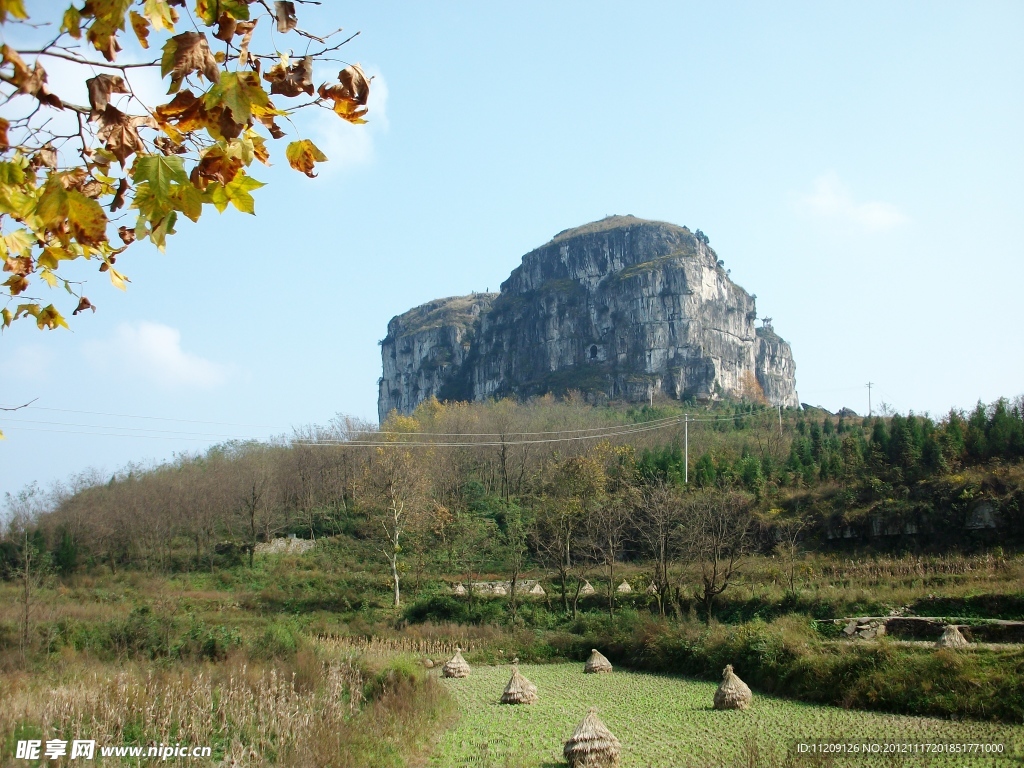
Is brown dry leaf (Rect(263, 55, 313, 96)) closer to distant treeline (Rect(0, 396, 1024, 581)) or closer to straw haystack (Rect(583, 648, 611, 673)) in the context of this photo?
straw haystack (Rect(583, 648, 611, 673))

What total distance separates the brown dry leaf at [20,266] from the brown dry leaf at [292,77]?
1.14 metres

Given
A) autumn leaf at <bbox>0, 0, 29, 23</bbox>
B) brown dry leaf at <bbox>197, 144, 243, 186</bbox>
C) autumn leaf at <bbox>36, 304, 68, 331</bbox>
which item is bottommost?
autumn leaf at <bbox>36, 304, 68, 331</bbox>

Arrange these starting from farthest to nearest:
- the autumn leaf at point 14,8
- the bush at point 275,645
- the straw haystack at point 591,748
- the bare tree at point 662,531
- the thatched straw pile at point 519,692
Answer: the bare tree at point 662,531 → the bush at point 275,645 → the thatched straw pile at point 519,692 → the straw haystack at point 591,748 → the autumn leaf at point 14,8

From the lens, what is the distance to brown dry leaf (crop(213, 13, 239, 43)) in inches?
74.6

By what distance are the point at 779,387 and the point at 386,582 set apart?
82.6m

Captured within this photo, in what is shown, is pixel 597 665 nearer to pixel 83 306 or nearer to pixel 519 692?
pixel 519 692

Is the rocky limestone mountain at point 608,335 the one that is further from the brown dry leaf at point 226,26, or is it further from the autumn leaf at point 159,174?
the autumn leaf at point 159,174

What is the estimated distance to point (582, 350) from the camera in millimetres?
90500

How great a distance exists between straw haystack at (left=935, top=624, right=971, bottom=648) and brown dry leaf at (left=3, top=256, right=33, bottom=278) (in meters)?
13.3

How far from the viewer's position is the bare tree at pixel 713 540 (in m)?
20.5

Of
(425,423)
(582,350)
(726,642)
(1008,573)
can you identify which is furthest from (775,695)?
(582,350)

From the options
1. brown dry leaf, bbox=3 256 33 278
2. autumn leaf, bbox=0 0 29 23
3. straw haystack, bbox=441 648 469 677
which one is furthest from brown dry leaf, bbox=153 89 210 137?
straw haystack, bbox=441 648 469 677

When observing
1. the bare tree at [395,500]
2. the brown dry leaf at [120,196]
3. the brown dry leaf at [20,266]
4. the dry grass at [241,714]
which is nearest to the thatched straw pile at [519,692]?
the dry grass at [241,714]

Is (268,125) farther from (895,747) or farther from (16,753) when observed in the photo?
(895,747)
